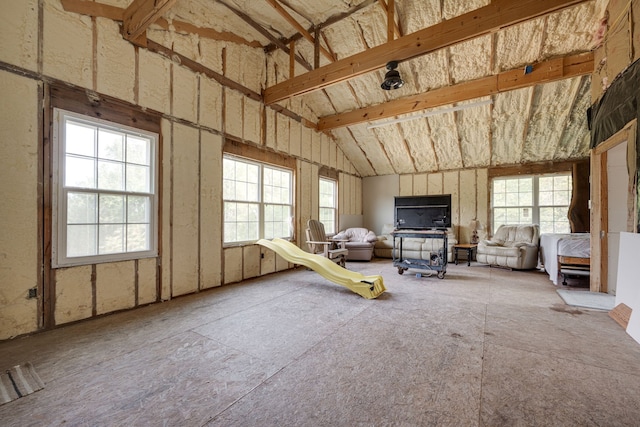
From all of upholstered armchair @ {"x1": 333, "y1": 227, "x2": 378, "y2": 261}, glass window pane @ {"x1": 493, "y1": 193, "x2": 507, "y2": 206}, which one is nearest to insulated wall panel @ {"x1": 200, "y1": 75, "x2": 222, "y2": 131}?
upholstered armchair @ {"x1": 333, "y1": 227, "x2": 378, "y2": 261}

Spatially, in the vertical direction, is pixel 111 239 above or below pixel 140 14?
below

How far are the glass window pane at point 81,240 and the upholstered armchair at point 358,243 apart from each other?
5.15 m

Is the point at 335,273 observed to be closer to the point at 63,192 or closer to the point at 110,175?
the point at 110,175

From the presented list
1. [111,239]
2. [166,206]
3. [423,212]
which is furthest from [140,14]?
[423,212]

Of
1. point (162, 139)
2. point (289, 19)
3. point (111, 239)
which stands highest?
point (289, 19)

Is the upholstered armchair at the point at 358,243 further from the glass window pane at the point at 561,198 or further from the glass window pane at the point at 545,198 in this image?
the glass window pane at the point at 561,198

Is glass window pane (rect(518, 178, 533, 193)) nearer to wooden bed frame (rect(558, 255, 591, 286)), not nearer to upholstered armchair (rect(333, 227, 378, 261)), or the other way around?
wooden bed frame (rect(558, 255, 591, 286))

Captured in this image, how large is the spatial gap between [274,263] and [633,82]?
219 inches

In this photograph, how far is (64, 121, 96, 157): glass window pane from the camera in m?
2.83

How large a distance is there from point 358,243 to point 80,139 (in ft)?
19.2

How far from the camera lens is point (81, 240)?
290 cm

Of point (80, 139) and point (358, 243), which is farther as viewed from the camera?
point (358, 243)

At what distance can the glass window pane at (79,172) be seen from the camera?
282 cm

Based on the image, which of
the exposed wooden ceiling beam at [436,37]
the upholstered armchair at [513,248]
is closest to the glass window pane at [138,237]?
the exposed wooden ceiling beam at [436,37]
